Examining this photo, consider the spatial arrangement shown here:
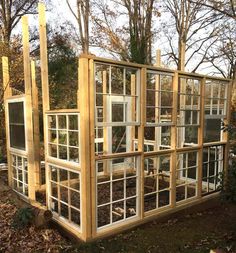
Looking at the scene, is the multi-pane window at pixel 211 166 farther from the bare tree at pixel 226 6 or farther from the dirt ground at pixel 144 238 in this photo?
the bare tree at pixel 226 6

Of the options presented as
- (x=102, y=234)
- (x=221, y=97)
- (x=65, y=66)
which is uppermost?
(x=65, y=66)

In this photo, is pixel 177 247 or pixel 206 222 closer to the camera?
pixel 177 247

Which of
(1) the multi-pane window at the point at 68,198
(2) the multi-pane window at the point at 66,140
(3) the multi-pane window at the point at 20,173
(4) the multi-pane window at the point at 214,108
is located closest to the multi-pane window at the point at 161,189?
(4) the multi-pane window at the point at 214,108

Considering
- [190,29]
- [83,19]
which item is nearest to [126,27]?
[83,19]

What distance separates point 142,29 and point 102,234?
11.5m

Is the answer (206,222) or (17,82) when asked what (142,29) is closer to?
(17,82)

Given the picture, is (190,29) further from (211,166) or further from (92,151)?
(92,151)

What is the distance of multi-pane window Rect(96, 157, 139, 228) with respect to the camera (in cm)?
411

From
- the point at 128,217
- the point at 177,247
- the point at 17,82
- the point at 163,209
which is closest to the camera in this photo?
the point at 177,247

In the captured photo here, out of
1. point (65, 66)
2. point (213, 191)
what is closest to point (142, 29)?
point (65, 66)

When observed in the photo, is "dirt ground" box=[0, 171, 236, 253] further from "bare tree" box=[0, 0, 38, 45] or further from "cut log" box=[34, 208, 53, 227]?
"bare tree" box=[0, 0, 38, 45]

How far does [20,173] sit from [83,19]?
1042cm

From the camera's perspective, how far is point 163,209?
15.7ft

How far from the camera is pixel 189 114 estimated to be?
18.9 ft
